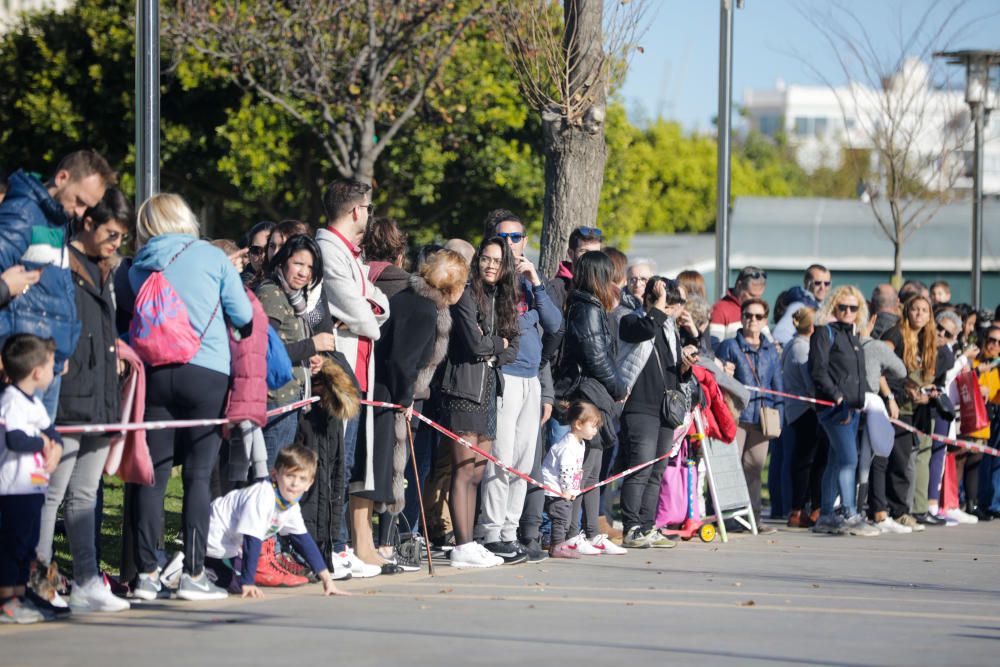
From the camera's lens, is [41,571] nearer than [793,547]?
Yes

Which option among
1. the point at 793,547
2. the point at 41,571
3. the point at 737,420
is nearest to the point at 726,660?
the point at 41,571

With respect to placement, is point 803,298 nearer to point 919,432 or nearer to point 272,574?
point 919,432

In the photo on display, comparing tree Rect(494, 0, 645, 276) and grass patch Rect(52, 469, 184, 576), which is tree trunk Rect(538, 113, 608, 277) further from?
grass patch Rect(52, 469, 184, 576)

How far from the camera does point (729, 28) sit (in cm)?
1575

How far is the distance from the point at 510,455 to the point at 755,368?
374 cm

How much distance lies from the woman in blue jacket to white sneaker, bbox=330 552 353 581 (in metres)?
4.84

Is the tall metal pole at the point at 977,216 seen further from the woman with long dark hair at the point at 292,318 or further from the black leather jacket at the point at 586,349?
the woman with long dark hair at the point at 292,318

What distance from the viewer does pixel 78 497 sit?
25.5 ft

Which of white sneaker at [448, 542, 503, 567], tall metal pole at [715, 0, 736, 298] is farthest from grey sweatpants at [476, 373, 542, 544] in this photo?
tall metal pole at [715, 0, 736, 298]

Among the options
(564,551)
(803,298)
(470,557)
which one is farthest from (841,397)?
(470,557)

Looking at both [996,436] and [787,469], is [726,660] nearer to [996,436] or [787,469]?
[787,469]

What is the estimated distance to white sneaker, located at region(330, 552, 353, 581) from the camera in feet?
29.7

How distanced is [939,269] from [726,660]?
29.3m

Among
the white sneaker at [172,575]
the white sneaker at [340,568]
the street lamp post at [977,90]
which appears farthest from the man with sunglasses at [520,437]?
the street lamp post at [977,90]
